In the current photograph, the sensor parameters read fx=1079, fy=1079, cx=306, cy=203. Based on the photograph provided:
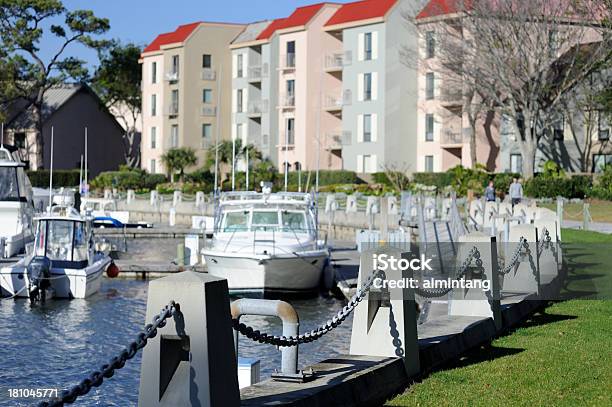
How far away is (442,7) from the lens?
64.8m

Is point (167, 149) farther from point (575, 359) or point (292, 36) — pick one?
point (575, 359)

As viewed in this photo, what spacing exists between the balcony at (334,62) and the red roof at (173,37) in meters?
16.1

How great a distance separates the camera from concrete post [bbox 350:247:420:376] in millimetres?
10852

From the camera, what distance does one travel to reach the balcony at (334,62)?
267 ft

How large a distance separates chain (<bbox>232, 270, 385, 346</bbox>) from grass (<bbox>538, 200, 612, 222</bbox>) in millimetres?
35738

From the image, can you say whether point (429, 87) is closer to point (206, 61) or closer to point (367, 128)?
point (367, 128)

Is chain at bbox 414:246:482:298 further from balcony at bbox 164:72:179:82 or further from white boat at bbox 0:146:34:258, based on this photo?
balcony at bbox 164:72:179:82

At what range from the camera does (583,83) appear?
59.8 meters

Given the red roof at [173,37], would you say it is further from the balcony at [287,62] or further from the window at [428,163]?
the window at [428,163]

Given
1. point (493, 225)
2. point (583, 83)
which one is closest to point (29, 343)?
point (493, 225)

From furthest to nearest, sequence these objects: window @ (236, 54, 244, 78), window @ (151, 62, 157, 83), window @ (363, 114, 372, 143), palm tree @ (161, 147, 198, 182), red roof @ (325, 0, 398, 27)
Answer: window @ (151, 62, 157, 83)
window @ (236, 54, 244, 78)
palm tree @ (161, 147, 198, 182)
window @ (363, 114, 372, 143)
red roof @ (325, 0, 398, 27)

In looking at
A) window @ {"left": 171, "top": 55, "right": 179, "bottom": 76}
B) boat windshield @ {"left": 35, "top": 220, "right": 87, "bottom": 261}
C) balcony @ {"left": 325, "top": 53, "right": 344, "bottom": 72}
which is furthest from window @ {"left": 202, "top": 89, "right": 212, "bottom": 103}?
boat windshield @ {"left": 35, "top": 220, "right": 87, "bottom": 261}

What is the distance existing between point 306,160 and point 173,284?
2963 inches

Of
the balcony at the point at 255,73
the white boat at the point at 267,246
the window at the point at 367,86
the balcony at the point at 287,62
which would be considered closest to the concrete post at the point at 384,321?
the white boat at the point at 267,246
